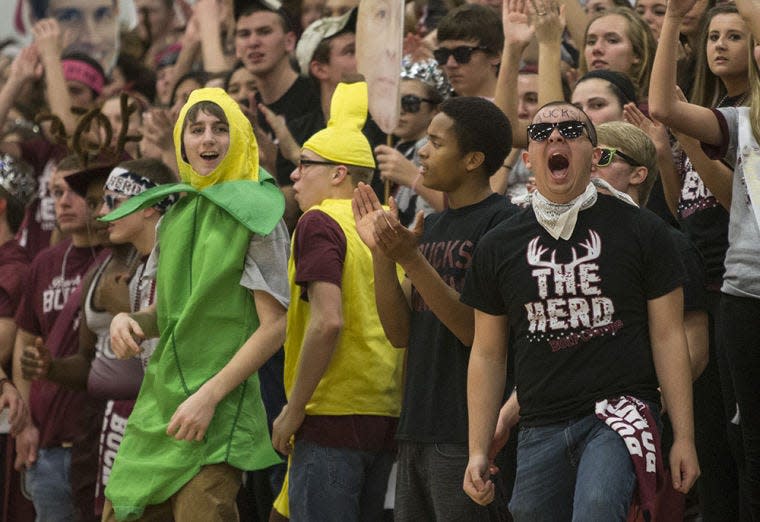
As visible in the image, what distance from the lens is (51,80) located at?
10.0 meters

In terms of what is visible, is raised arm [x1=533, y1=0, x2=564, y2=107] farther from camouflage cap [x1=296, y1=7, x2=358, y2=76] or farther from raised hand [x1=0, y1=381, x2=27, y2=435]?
raised hand [x1=0, y1=381, x2=27, y2=435]

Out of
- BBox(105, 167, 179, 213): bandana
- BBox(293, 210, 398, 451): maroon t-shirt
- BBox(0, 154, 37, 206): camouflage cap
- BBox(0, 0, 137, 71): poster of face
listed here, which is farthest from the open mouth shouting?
BBox(0, 0, 137, 71): poster of face

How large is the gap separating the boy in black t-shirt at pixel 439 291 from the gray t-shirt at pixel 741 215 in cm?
82

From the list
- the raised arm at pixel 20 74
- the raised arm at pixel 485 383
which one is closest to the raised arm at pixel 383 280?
the raised arm at pixel 485 383

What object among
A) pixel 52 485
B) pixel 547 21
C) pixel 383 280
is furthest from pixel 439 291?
pixel 52 485

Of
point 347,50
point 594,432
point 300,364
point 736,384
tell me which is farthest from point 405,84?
point 594,432

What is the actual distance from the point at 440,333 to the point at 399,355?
64 centimetres

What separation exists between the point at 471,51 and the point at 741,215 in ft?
7.70

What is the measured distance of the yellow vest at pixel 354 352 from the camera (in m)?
5.96

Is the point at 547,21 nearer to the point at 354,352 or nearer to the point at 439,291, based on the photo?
the point at 354,352

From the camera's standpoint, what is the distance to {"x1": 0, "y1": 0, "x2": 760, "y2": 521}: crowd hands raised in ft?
15.9

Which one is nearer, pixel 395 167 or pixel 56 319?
pixel 395 167

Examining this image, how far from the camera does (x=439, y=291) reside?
530 centimetres

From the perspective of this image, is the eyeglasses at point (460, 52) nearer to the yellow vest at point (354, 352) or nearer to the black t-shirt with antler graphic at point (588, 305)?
the yellow vest at point (354, 352)
